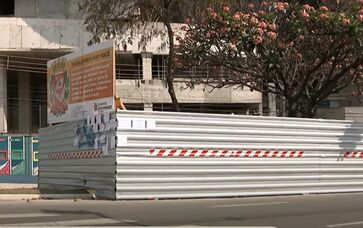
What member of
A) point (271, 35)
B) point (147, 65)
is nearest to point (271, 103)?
point (147, 65)

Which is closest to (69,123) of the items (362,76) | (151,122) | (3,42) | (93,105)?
(93,105)

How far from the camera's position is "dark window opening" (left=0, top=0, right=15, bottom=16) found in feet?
127

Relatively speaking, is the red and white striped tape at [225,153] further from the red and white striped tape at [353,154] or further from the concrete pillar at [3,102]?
the concrete pillar at [3,102]

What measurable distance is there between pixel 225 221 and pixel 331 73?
12.5 metres

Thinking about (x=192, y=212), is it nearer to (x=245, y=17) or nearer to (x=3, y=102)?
(x=245, y=17)

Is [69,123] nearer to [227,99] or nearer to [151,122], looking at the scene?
[151,122]

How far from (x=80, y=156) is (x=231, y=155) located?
4.20 meters

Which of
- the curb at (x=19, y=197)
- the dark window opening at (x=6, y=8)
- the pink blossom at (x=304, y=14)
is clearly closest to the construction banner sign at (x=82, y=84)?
the curb at (x=19, y=197)

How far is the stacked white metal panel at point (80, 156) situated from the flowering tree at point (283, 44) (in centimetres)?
573

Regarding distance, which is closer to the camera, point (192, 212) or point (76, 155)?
point (192, 212)

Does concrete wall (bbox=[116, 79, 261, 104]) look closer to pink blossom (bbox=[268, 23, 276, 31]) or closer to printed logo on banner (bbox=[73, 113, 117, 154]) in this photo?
pink blossom (bbox=[268, 23, 276, 31])

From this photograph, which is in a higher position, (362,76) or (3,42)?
(3,42)

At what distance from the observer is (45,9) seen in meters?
36.9

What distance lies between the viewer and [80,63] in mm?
16891
